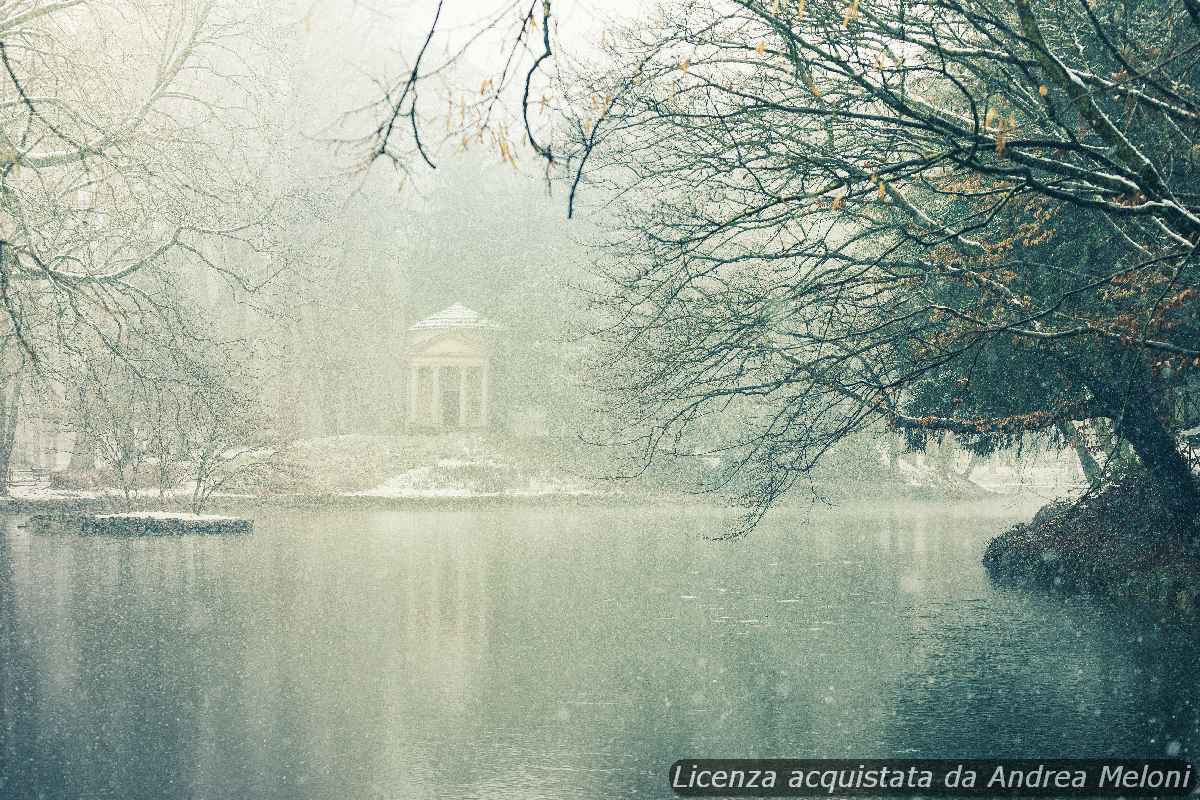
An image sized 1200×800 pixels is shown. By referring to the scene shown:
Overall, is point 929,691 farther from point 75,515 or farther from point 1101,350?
point 75,515

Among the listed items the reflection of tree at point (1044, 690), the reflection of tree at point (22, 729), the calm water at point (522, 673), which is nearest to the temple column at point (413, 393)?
the calm water at point (522, 673)

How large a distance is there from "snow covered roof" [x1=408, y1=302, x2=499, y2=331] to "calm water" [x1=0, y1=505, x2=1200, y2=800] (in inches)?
1198

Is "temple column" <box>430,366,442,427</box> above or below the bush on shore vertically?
above

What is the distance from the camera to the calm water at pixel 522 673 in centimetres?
733

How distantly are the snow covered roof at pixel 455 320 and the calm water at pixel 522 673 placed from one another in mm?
30430

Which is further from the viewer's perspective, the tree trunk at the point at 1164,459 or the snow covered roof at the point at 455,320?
the snow covered roof at the point at 455,320

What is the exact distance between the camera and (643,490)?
139ft

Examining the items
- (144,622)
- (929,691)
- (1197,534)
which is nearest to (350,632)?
(144,622)

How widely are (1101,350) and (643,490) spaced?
91.9 ft

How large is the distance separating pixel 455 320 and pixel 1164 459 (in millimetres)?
37295

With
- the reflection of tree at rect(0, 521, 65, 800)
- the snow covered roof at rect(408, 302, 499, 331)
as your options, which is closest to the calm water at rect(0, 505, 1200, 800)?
the reflection of tree at rect(0, 521, 65, 800)

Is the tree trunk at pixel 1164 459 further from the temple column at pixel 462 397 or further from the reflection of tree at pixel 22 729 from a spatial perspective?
the temple column at pixel 462 397

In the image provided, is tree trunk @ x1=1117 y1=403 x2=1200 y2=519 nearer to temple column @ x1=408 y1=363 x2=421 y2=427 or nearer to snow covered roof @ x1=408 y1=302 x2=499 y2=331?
snow covered roof @ x1=408 y1=302 x2=499 y2=331

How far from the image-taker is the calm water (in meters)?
7.33
